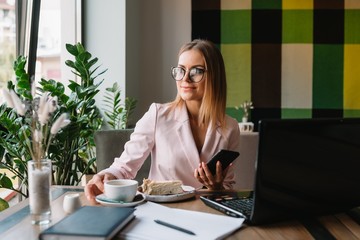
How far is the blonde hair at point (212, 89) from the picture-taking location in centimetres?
177

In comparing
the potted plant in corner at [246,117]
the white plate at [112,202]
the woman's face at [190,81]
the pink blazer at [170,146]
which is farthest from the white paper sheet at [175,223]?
Answer: the potted plant in corner at [246,117]

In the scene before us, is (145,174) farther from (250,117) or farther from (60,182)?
(250,117)

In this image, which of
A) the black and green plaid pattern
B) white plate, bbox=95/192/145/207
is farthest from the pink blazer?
the black and green plaid pattern

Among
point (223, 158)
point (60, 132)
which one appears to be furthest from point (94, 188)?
point (60, 132)

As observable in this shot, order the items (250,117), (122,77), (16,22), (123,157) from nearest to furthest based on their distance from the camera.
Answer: (123,157), (16,22), (122,77), (250,117)

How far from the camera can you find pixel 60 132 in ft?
7.91

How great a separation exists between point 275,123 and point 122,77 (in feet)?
7.80

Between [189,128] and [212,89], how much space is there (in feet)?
0.60

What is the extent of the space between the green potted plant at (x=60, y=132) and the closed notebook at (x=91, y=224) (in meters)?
1.15

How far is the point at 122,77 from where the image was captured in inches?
130

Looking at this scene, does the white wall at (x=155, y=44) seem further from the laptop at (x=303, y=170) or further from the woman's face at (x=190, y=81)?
the laptop at (x=303, y=170)

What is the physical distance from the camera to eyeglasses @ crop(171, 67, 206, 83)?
5.57 ft

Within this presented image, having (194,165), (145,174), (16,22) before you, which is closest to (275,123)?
(194,165)

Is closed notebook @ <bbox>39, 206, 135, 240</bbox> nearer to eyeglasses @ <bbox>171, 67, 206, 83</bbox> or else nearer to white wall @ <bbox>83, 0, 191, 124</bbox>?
eyeglasses @ <bbox>171, 67, 206, 83</bbox>
